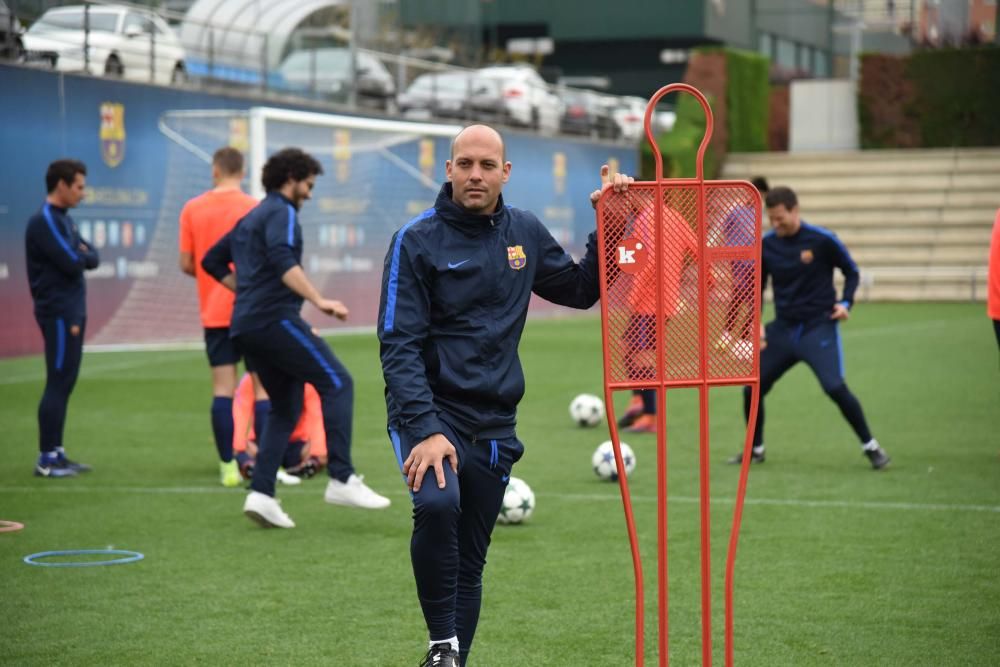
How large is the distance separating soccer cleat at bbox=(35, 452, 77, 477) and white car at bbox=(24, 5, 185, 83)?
11.0m

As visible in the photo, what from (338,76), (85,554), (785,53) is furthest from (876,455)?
(785,53)

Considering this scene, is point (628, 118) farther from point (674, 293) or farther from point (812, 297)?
point (674, 293)

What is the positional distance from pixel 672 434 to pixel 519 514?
4.51 meters

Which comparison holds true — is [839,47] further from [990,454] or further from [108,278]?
[990,454]

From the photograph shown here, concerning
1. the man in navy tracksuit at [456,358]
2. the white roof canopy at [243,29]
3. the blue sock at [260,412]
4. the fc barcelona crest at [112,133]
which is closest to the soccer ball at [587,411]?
the blue sock at [260,412]

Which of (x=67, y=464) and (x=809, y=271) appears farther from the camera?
(x=809, y=271)

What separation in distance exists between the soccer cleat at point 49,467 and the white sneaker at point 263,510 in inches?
97.6

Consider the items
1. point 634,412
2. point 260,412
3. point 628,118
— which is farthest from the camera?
point 628,118

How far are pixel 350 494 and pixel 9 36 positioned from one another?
1266 centimetres

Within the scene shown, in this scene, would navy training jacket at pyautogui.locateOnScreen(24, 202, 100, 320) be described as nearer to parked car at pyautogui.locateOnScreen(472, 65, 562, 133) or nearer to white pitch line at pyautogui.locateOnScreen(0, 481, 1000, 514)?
white pitch line at pyautogui.locateOnScreen(0, 481, 1000, 514)

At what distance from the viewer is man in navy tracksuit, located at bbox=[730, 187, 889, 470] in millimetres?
10539

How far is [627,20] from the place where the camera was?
54.2 m

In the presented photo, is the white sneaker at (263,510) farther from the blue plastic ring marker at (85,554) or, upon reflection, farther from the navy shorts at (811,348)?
the navy shorts at (811,348)

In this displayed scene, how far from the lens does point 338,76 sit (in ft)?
89.2
